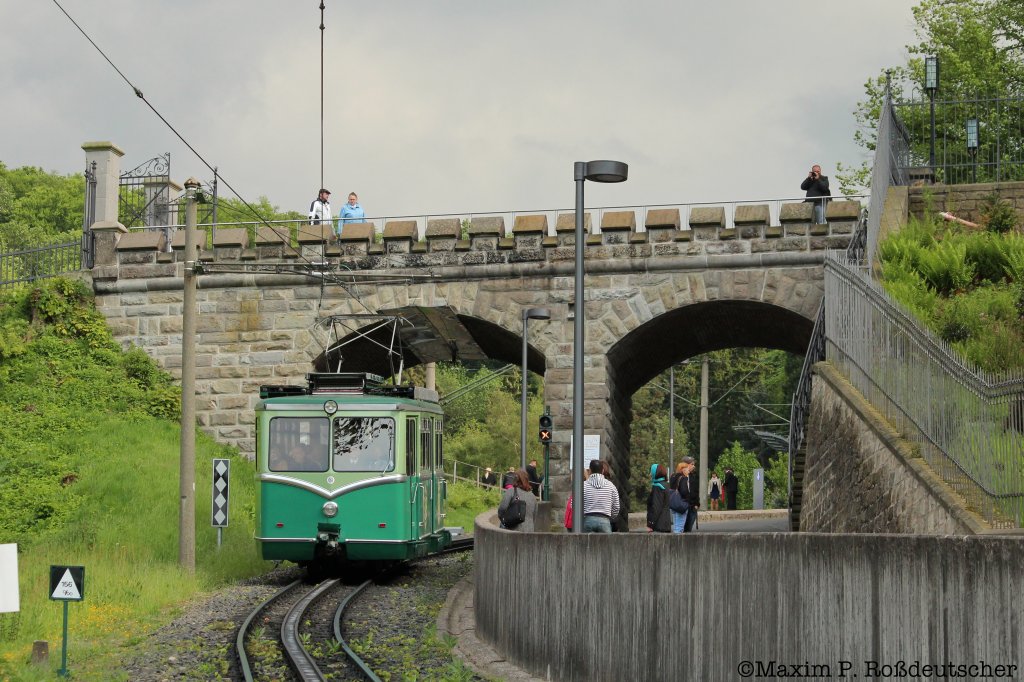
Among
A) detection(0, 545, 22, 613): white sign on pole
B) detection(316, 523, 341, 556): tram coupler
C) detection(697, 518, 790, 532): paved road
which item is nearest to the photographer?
detection(0, 545, 22, 613): white sign on pole

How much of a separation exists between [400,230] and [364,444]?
1021cm

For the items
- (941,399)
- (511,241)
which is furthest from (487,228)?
(941,399)

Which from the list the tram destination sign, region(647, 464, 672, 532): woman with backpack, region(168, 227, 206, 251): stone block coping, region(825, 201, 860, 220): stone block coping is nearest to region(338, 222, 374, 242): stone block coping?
region(168, 227, 206, 251): stone block coping

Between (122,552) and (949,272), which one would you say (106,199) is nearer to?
(122,552)

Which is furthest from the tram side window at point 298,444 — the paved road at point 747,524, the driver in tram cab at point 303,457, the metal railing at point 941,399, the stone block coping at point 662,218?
the paved road at point 747,524

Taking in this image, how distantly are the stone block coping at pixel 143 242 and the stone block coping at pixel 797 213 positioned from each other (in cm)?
1311

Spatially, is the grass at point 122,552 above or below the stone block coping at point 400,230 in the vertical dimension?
below

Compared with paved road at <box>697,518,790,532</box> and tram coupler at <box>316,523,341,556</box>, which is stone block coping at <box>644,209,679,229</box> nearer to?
paved road at <box>697,518,790,532</box>

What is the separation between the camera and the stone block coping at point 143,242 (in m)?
30.2

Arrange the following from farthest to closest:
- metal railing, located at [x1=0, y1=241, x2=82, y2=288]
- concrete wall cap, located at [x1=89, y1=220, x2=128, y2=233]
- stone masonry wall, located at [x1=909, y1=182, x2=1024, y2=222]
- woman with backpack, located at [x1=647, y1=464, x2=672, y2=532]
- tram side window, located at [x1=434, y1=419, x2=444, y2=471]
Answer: metal railing, located at [x1=0, y1=241, x2=82, y2=288] → concrete wall cap, located at [x1=89, y1=220, x2=128, y2=233] → stone masonry wall, located at [x1=909, y1=182, x2=1024, y2=222] → tram side window, located at [x1=434, y1=419, x2=444, y2=471] → woman with backpack, located at [x1=647, y1=464, x2=672, y2=532]

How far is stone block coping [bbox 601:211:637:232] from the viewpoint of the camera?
27.8m

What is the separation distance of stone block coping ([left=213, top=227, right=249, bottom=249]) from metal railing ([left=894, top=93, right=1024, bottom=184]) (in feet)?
43.7

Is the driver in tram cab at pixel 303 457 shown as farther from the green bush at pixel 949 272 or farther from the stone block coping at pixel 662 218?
the stone block coping at pixel 662 218

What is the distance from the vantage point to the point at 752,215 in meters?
27.2
